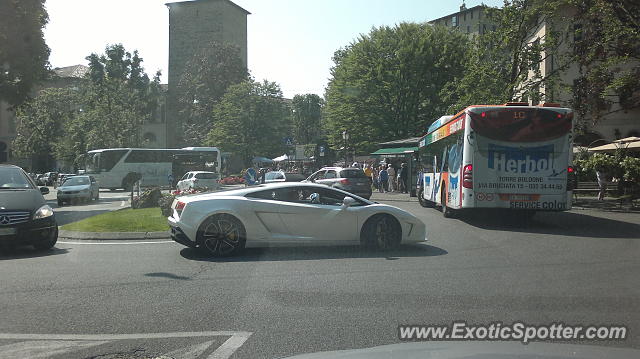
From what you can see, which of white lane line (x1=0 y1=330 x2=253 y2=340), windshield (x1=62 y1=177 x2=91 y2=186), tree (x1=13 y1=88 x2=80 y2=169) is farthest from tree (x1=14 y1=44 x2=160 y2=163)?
white lane line (x1=0 y1=330 x2=253 y2=340)

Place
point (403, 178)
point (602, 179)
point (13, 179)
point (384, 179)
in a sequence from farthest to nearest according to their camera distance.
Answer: point (384, 179) → point (403, 178) → point (602, 179) → point (13, 179)

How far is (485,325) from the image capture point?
5.18 m

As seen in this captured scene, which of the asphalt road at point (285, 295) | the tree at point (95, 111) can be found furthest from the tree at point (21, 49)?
the tree at point (95, 111)

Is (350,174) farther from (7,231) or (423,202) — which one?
(7,231)

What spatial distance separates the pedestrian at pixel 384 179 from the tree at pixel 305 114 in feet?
253

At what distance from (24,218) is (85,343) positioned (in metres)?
6.39

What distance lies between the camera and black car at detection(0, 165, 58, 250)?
9.98m

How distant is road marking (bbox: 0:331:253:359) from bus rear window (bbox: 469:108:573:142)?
34.4 ft

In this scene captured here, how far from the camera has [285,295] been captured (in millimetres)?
6590

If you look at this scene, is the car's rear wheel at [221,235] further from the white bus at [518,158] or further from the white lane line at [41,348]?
the white bus at [518,158]

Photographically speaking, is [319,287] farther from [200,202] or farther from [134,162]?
[134,162]

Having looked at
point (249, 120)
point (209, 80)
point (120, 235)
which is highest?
point (209, 80)

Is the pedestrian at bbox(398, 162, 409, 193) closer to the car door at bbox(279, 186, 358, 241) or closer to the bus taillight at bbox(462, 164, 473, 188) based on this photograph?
the bus taillight at bbox(462, 164, 473, 188)

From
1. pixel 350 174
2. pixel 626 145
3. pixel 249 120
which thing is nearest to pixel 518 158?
pixel 350 174
